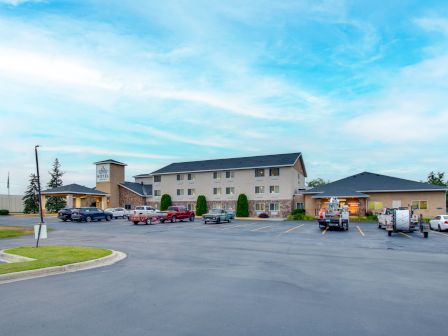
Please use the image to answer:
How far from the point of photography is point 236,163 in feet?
189

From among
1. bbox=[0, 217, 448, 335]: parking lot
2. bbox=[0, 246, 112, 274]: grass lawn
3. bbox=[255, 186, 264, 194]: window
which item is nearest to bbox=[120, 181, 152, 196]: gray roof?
A: bbox=[255, 186, 264, 194]: window

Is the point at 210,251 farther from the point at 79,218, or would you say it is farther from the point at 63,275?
the point at 79,218

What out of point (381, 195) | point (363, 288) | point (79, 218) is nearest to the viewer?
point (363, 288)

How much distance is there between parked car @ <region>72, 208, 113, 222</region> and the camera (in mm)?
41219

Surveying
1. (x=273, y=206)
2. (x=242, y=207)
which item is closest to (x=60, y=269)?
(x=242, y=207)

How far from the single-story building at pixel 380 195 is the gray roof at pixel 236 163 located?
6.60 m

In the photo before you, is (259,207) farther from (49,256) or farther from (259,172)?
(49,256)

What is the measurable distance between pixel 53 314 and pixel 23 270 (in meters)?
4.60

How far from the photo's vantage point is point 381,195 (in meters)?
45.7

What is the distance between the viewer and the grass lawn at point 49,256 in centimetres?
1102

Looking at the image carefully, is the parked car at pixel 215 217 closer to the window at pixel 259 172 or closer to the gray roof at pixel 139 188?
the window at pixel 259 172

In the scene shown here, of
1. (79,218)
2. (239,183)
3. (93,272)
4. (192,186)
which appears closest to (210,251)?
(93,272)

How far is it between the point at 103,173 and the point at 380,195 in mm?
44107

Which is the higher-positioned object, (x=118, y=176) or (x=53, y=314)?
(x=118, y=176)
